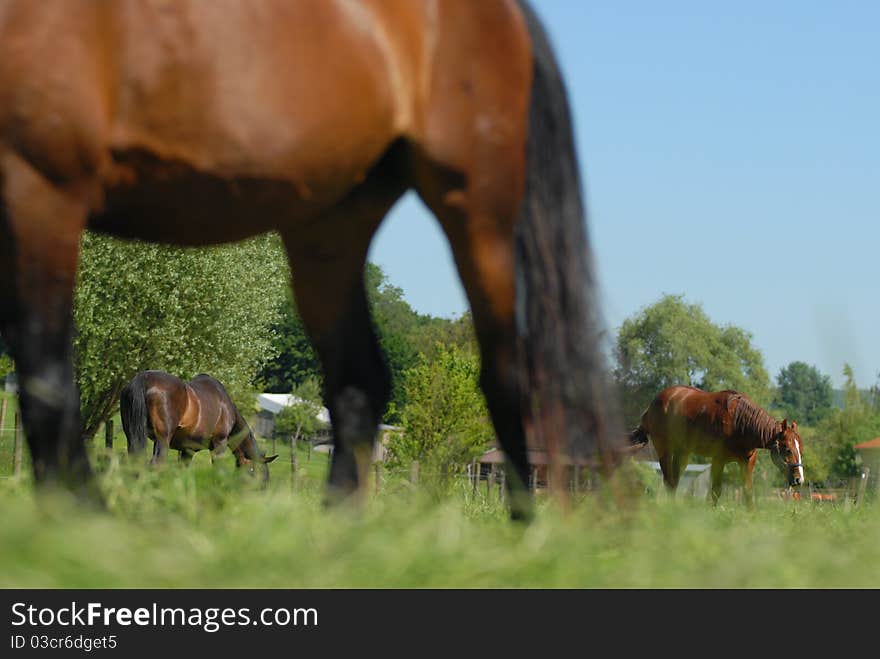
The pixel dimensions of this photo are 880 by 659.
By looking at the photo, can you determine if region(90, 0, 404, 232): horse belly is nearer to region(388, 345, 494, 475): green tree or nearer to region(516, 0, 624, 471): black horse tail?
region(516, 0, 624, 471): black horse tail

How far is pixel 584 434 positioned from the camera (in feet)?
13.0

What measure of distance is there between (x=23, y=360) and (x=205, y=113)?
841mm

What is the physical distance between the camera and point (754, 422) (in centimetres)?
1274

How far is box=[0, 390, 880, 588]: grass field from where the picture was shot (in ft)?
8.04

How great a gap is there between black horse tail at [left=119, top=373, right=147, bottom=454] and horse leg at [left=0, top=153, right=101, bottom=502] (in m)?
10.1

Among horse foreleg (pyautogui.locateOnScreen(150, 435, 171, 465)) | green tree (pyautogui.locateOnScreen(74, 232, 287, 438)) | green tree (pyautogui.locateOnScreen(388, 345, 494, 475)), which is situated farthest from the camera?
green tree (pyautogui.locateOnScreen(74, 232, 287, 438))

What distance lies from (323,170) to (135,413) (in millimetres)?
10931

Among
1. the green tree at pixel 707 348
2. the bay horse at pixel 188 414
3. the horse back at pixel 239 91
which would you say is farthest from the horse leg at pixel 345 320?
the green tree at pixel 707 348

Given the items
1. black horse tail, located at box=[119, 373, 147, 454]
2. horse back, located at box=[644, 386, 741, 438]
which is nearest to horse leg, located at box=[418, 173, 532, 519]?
horse back, located at box=[644, 386, 741, 438]

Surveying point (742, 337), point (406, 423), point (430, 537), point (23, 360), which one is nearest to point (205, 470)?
point (23, 360)

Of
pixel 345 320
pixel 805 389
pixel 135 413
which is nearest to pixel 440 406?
pixel 135 413

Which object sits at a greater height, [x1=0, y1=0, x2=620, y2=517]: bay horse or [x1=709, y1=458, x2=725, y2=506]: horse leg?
[x1=0, y1=0, x2=620, y2=517]: bay horse
